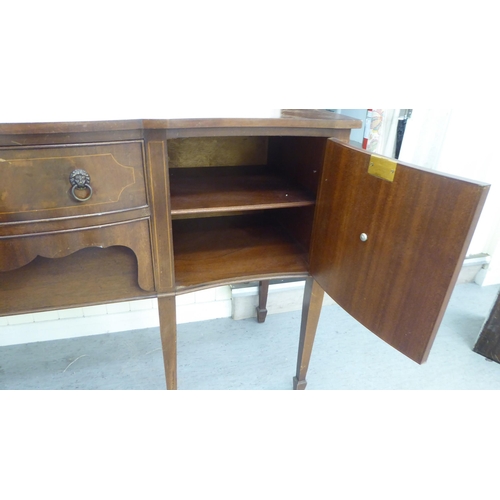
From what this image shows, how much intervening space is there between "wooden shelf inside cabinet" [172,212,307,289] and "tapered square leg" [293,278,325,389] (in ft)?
0.24

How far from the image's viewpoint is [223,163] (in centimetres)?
113

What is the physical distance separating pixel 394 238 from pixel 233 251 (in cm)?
47

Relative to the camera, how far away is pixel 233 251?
39.7 inches

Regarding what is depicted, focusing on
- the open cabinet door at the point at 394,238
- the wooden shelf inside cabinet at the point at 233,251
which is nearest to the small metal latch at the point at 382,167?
the open cabinet door at the point at 394,238

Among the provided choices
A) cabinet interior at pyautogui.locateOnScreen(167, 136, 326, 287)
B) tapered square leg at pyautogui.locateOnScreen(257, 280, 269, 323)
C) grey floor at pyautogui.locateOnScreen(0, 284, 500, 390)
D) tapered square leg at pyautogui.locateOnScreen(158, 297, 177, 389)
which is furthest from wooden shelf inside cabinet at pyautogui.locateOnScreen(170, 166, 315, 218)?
grey floor at pyautogui.locateOnScreen(0, 284, 500, 390)

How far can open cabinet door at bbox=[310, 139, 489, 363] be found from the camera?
21.5 inches

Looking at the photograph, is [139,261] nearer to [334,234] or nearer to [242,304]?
[334,234]

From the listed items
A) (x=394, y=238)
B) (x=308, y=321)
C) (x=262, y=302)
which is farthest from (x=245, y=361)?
(x=394, y=238)

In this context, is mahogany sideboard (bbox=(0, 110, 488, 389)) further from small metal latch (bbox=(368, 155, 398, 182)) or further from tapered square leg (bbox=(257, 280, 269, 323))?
tapered square leg (bbox=(257, 280, 269, 323))

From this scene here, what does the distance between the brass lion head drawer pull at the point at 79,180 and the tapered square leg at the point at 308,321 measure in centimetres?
57

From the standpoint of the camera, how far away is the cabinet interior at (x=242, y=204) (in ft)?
2.84

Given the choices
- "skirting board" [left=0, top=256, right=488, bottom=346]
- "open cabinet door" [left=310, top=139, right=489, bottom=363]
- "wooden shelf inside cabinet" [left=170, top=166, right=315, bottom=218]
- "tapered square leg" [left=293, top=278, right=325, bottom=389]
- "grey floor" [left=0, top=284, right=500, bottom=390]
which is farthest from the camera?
"skirting board" [left=0, top=256, right=488, bottom=346]

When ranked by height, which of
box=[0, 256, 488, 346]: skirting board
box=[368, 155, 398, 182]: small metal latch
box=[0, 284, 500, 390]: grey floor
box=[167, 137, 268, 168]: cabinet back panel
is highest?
box=[368, 155, 398, 182]: small metal latch

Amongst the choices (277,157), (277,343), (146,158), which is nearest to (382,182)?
(146,158)
